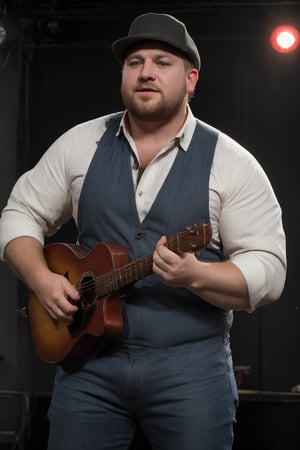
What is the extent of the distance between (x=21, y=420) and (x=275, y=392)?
1.62 m

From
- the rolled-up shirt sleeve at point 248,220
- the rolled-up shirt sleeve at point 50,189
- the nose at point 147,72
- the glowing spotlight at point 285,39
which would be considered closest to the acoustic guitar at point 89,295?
the rolled-up shirt sleeve at point 50,189

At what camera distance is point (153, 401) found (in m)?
2.55

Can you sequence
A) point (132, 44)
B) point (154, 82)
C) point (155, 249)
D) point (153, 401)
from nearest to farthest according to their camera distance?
point (155, 249)
point (153, 401)
point (154, 82)
point (132, 44)

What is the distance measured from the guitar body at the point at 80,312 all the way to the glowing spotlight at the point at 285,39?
3.04m

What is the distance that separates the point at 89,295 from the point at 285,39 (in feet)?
10.6

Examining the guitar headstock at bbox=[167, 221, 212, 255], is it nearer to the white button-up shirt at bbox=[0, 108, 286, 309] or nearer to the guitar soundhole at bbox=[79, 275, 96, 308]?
the white button-up shirt at bbox=[0, 108, 286, 309]

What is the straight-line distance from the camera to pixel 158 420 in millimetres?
2557

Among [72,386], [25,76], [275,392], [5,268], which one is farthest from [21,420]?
[72,386]

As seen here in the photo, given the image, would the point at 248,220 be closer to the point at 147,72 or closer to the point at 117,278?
the point at 117,278

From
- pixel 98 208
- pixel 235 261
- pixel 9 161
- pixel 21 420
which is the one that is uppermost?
pixel 9 161

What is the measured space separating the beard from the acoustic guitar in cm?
45

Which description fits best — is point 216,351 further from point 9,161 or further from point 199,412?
point 9,161

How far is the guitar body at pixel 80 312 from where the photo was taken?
2.61 meters

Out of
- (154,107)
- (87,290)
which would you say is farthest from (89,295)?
(154,107)
